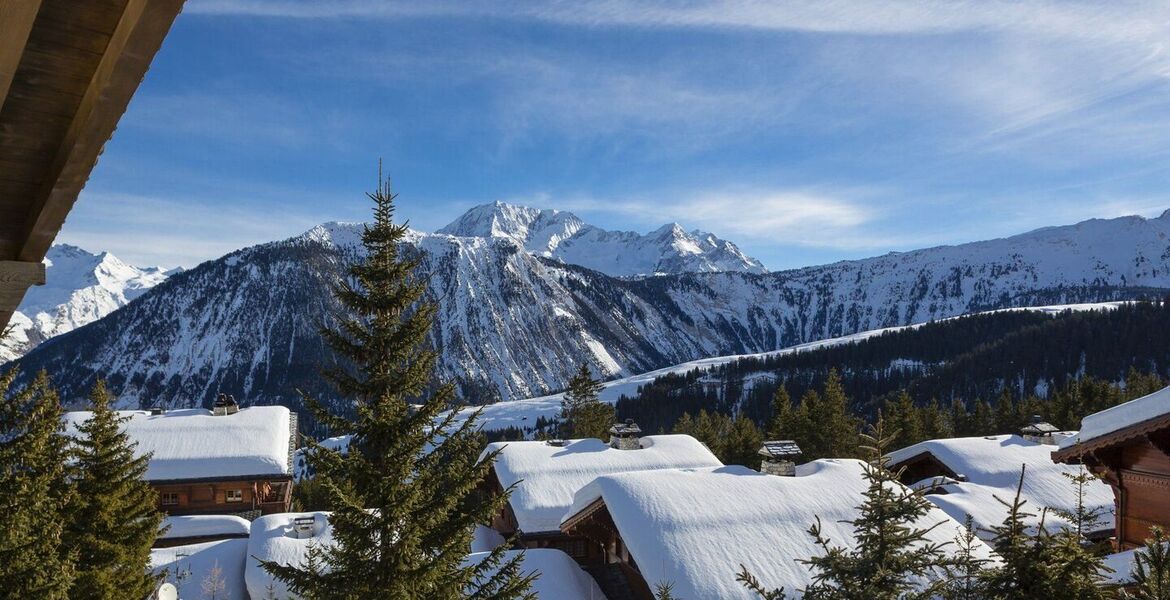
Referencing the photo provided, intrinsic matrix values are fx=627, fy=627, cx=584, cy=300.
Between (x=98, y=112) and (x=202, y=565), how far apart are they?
2819 centimetres

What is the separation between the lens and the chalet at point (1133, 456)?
1348 centimetres

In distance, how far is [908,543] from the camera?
7.00 meters

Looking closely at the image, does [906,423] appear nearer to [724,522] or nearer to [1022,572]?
[724,522]

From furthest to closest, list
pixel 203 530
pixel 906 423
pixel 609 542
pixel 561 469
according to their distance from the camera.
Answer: pixel 906 423, pixel 203 530, pixel 561 469, pixel 609 542

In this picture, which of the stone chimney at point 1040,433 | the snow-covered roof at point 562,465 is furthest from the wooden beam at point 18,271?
the stone chimney at point 1040,433

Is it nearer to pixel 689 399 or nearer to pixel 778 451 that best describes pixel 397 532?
pixel 778 451

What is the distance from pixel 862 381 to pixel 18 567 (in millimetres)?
174088

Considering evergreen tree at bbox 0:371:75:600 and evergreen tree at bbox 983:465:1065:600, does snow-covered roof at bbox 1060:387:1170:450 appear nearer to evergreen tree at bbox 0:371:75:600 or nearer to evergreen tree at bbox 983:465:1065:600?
evergreen tree at bbox 983:465:1065:600

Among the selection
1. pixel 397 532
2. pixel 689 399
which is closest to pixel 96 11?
pixel 397 532

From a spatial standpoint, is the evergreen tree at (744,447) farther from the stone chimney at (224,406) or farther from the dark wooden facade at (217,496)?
the stone chimney at (224,406)

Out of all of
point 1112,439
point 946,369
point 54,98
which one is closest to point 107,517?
point 54,98

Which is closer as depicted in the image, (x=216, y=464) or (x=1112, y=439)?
(x=1112, y=439)

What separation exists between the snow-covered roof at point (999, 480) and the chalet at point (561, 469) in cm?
1200

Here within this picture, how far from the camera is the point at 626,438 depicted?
3722cm
